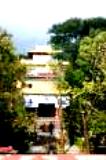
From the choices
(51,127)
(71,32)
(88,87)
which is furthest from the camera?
(71,32)

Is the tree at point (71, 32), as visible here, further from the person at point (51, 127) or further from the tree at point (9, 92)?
the tree at point (9, 92)

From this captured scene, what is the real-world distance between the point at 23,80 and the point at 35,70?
1644cm

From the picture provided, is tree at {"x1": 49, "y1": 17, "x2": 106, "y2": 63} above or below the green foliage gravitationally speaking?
above

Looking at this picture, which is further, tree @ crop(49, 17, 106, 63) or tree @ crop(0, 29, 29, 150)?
tree @ crop(49, 17, 106, 63)

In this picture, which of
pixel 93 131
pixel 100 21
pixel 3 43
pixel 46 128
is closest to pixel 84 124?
pixel 93 131

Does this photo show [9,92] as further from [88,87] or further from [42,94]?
[42,94]

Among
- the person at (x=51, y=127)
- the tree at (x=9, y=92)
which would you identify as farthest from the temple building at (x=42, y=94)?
the tree at (x=9, y=92)

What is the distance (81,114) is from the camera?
3675cm

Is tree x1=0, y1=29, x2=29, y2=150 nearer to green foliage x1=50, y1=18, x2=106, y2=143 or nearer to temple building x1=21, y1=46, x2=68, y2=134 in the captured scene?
green foliage x1=50, y1=18, x2=106, y2=143

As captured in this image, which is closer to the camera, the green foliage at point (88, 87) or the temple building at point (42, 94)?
the green foliage at point (88, 87)

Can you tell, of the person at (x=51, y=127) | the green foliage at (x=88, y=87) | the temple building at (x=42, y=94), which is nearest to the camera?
the green foliage at (x=88, y=87)

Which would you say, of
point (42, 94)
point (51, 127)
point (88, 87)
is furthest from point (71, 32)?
point (88, 87)

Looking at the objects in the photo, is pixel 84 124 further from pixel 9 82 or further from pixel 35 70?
pixel 35 70

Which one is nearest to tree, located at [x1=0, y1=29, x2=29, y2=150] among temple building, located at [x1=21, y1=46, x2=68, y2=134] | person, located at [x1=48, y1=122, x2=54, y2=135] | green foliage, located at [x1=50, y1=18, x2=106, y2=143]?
green foliage, located at [x1=50, y1=18, x2=106, y2=143]
